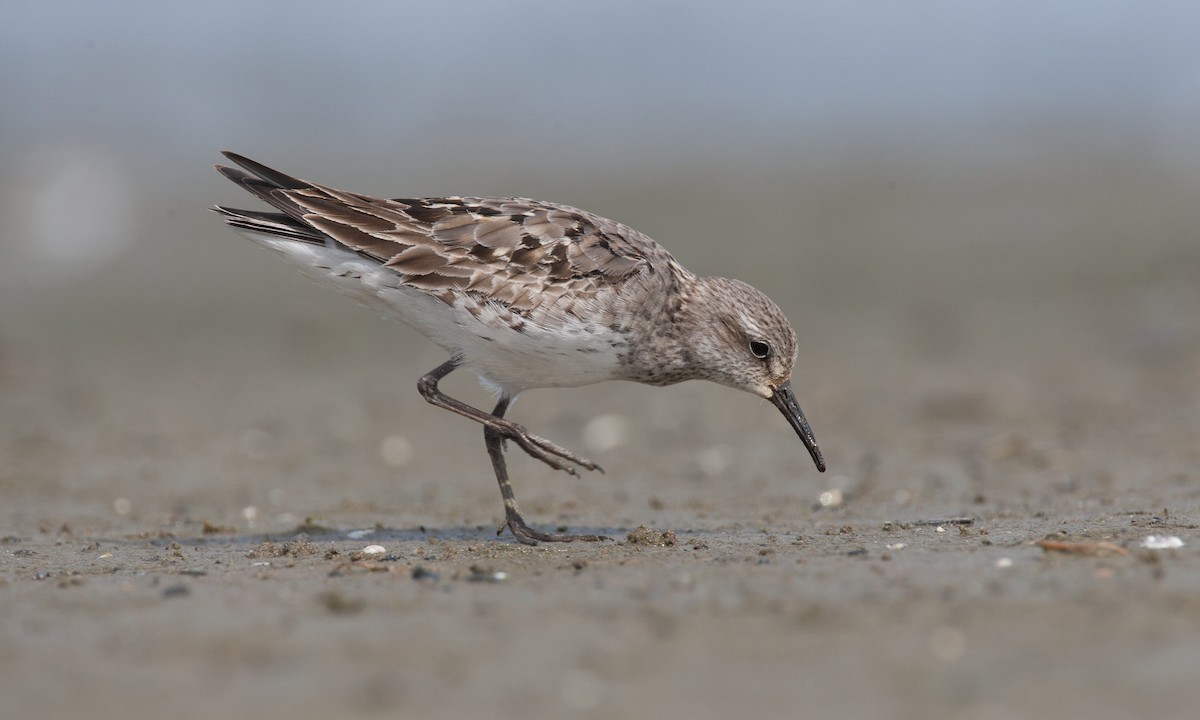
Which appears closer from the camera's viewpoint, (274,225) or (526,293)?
(526,293)

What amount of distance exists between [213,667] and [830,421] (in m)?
7.85

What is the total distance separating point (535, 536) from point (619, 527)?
70cm

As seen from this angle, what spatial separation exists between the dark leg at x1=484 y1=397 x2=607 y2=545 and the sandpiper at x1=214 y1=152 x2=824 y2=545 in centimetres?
1

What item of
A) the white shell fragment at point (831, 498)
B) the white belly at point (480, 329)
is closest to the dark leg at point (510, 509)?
the white belly at point (480, 329)

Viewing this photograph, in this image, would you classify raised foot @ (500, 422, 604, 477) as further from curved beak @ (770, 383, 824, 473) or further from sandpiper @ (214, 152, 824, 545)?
curved beak @ (770, 383, 824, 473)

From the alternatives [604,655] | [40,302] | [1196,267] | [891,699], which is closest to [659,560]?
[604,655]

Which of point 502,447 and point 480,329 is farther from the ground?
point 480,329

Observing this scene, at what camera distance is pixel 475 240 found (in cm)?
737

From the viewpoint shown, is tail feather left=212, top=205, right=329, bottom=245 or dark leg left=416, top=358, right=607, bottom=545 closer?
dark leg left=416, top=358, right=607, bottom=545

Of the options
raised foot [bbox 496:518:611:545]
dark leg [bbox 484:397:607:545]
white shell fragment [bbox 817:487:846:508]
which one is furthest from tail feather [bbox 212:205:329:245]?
white shell fragment [bbox 817:487:846:508]

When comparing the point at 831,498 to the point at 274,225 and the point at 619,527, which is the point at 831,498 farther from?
the point at 274,225

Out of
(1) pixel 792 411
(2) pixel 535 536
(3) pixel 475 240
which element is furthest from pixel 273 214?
(1) pixel 792 411

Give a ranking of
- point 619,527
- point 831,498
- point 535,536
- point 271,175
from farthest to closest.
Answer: point 831,498 < point 619,527 < point 271,175 < point 535,536

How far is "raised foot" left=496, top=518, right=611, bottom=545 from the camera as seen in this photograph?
7246mm
